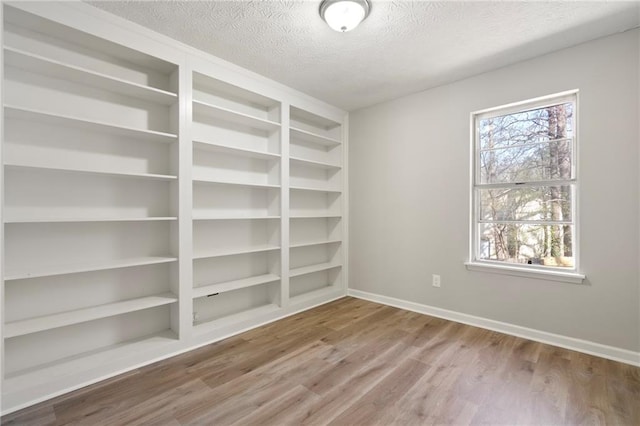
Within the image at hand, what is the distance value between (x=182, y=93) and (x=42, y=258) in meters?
1.54

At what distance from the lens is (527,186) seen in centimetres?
266

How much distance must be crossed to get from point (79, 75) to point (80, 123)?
1.08 feet

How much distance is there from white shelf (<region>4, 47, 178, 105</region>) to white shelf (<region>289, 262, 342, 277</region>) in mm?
2063

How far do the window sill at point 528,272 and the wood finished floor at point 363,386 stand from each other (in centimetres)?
56

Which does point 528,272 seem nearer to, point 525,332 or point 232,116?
point 525,332

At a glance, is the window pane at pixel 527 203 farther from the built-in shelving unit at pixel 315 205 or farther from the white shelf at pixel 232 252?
the white shelf at pixel 232 252

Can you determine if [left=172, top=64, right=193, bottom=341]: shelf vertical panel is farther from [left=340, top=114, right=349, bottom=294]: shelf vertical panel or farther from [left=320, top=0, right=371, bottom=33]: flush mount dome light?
[left=340, top=114, right=349, bottom=294]: shelf vertical panel

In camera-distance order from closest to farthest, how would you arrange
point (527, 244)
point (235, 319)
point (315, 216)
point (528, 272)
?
point (528, 272) < point (527, 244) < point (235, 319) < point (315, 216)

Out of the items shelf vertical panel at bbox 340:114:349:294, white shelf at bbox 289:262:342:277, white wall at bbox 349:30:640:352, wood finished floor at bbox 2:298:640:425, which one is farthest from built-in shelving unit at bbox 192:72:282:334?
white wall at bbox 349:30:640:352

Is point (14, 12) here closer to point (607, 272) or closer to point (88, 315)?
point (88, 315)

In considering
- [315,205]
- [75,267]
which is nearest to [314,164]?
[315,205]

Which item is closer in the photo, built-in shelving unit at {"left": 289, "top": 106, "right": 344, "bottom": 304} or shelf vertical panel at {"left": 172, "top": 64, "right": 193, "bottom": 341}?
shelf vertical panel at {"left": 172, "top": 64, "right": 193, "bottom": 341}

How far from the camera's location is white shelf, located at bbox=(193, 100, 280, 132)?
8.60 ft

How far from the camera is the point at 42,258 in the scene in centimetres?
198
